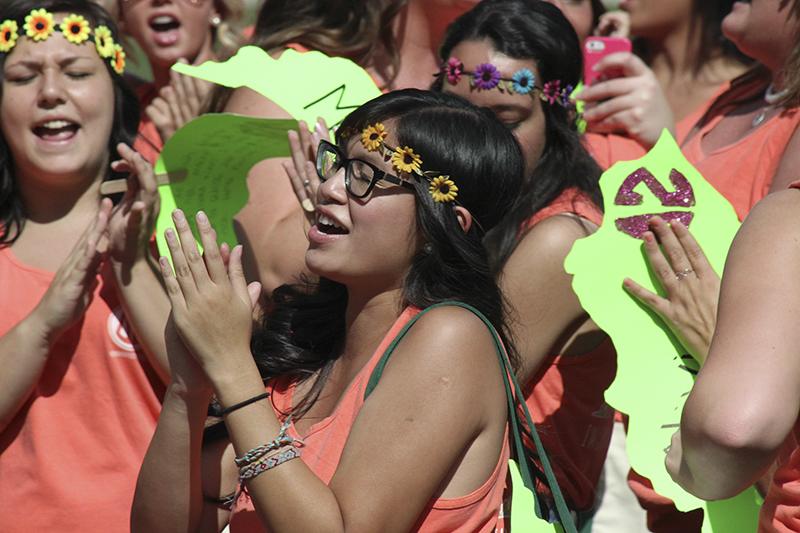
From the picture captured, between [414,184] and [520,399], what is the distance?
499 millimetres

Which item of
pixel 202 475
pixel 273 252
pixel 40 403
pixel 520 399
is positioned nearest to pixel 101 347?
pixel 40 403

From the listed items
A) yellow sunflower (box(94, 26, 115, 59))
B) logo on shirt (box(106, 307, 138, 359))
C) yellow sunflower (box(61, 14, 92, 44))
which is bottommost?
logo on shirt (box(106, 307, 138, 359))

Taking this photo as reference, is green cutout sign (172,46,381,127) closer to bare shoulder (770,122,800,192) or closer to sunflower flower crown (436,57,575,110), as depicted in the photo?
sunflower flower crown (436,57,575,110)

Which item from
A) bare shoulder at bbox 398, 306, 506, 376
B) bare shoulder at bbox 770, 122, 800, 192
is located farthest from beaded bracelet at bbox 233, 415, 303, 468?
bare shoulder at bbox 770, 122, 800, 192

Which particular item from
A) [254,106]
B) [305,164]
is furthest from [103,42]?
[305,164]

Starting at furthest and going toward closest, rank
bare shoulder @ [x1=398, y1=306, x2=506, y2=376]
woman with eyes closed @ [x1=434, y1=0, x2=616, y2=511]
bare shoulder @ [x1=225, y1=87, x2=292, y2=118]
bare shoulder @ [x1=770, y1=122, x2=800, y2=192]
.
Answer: bare shoulder @ [x1=225, y1=87, x2=292, y2=118], woman with eyes closed @ [x1=434, y1=0, x2=616, y2=511], bare shoulder @ [x1=770, y1=122, x2=800, y2=192], bare shoulder @ [x1=398, y1=306, x2=506, y2=376]

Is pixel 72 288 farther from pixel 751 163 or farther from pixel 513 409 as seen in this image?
pixel 751 163

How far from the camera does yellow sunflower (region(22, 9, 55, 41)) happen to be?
3609 mm

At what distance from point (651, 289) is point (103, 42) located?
189 centimetres

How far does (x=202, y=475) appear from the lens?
107 inches

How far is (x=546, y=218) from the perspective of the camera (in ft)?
10.8

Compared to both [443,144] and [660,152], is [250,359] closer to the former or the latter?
[443,144]

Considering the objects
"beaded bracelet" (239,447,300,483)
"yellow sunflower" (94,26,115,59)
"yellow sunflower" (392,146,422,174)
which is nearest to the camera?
"beaded bracelet" (239,447,300,483)

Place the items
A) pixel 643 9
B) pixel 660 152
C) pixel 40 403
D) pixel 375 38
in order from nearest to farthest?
pixel 660 152, pixel 40 403, pixel 375 38, pixel 643 9
